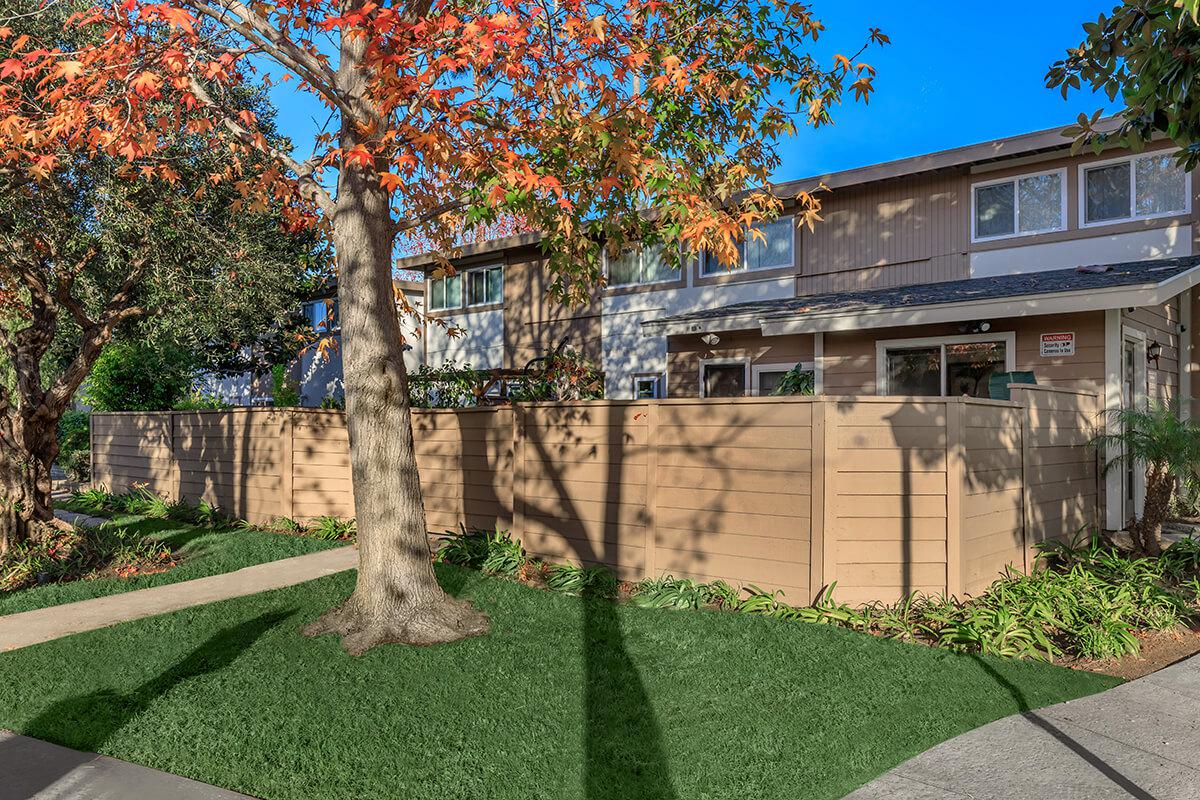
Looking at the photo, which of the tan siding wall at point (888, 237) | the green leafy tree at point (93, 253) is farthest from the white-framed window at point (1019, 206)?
the green leafy tree at point (93, 253)

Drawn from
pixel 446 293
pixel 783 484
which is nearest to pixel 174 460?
pixel 446 293

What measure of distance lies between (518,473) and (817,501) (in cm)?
352

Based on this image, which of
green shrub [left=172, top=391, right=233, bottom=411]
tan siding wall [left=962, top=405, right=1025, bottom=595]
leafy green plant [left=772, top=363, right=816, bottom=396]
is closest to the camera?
tan siding wall [left=962, top=405, right=1025, bottom=595]

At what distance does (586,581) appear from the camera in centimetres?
757

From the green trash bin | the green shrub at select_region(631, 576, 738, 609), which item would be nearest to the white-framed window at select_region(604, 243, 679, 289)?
the green trash bin

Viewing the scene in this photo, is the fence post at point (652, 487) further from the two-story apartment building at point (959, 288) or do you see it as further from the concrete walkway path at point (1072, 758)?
the two-story apartment building at point (959, 288)

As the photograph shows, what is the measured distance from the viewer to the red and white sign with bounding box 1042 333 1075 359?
34.0ft

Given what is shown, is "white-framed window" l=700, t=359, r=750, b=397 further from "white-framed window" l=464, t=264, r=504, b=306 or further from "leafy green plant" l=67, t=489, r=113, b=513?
"leafy green plant" l=67, t=489, r=113, b=513

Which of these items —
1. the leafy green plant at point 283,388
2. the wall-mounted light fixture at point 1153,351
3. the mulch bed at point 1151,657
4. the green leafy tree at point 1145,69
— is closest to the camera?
the green leafy tree at point 1145,69

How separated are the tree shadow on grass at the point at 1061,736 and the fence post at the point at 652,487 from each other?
290 centimetres

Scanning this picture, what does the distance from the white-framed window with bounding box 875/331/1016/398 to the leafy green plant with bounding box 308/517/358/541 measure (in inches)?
321

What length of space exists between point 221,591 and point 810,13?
28.1 ft

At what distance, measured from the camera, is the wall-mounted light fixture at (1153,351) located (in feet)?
37.0

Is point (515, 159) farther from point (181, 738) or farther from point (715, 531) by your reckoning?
point (181, 738)
